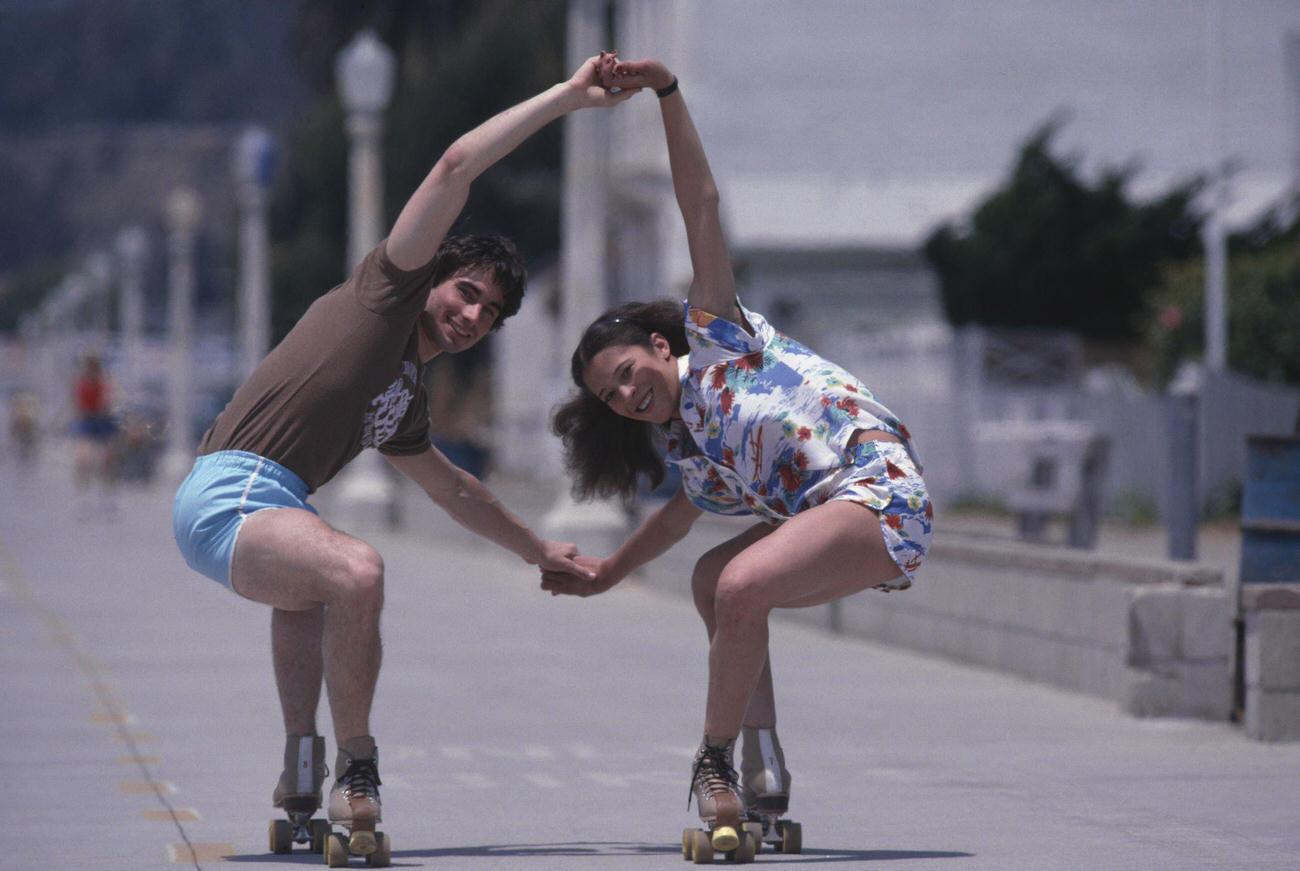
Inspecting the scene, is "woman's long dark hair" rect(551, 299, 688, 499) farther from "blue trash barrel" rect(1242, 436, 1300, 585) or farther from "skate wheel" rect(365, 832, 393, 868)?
"blue trash barrel" rect(1242, 436, 1300, 585)

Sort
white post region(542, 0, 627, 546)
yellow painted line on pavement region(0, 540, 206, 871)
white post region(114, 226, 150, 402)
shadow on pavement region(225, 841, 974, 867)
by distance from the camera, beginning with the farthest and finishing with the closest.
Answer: white post region(114, 226, 150, 402) → white post region(542, 0, 627, 546) → yellow painted line on pavement region(0, 540, 206, 871) → shadow on pavement region(225, 841, 974, 867)

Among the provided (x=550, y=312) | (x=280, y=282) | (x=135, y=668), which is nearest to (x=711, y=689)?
(x=135, y=668)

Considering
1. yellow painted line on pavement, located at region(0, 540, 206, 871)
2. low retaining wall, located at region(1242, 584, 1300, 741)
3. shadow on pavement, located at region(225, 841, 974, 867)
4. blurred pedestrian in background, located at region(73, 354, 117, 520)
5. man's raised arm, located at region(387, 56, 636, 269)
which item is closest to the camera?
man's raised arm, located at region(387, 56, 636, 269)

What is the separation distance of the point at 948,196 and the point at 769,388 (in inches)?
1174

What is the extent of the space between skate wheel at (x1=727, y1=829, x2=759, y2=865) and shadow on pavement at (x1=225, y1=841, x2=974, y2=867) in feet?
0.36

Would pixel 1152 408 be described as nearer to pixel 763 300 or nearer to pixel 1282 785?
pixel 763 300

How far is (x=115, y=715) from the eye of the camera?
31.7 ft

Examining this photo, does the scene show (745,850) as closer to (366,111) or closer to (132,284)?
(366,111)

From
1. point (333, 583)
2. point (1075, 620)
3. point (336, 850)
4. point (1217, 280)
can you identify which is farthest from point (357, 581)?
point (1217, 280)

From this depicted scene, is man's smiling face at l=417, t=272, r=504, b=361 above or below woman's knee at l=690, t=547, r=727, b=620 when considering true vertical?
above

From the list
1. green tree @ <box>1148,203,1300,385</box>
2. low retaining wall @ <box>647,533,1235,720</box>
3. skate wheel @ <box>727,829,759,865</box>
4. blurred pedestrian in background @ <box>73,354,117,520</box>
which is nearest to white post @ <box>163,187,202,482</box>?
blurred pedestrian in background @ <box>73,354,117,520</box>

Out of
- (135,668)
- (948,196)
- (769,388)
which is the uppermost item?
(948,196)

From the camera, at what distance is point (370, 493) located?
24.8 meters

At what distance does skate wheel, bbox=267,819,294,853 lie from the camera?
6.23 metres
